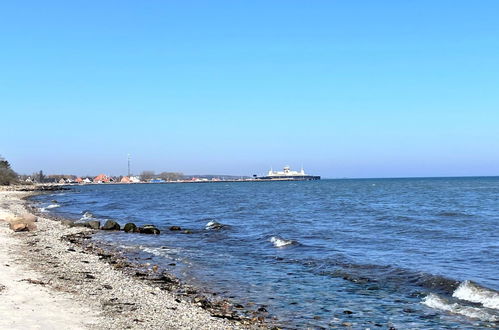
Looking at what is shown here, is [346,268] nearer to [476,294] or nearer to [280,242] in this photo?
[476,294]

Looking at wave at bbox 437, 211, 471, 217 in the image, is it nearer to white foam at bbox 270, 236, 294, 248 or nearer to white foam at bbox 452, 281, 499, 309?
white foam at bbox 270, 236, 294, 248

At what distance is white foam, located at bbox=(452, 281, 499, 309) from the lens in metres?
13.6

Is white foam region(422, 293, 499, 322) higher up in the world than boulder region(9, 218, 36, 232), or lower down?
lower down

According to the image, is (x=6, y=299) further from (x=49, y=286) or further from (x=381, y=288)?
(x=381, y=288)

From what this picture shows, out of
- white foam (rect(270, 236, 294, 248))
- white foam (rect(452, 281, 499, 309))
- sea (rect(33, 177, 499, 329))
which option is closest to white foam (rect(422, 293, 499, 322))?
sea (rect(33, 177, 499, 329))

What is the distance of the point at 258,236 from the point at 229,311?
17262mm

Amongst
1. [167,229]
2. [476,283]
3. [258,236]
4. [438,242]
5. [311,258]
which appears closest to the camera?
[476,283]

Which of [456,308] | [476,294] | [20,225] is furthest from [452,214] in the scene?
[20,225]

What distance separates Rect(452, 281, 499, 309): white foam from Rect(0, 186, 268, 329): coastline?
701 cm

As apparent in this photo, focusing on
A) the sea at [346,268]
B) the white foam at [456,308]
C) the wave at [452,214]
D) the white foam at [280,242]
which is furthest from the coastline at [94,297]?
the wave at [452,214]

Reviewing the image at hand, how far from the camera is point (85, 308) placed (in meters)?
11.6

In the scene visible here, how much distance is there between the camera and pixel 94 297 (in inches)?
509

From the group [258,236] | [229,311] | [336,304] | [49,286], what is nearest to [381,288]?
[336,304]

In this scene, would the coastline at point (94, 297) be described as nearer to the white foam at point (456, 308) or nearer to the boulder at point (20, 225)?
the white foam at point (456, 308)
